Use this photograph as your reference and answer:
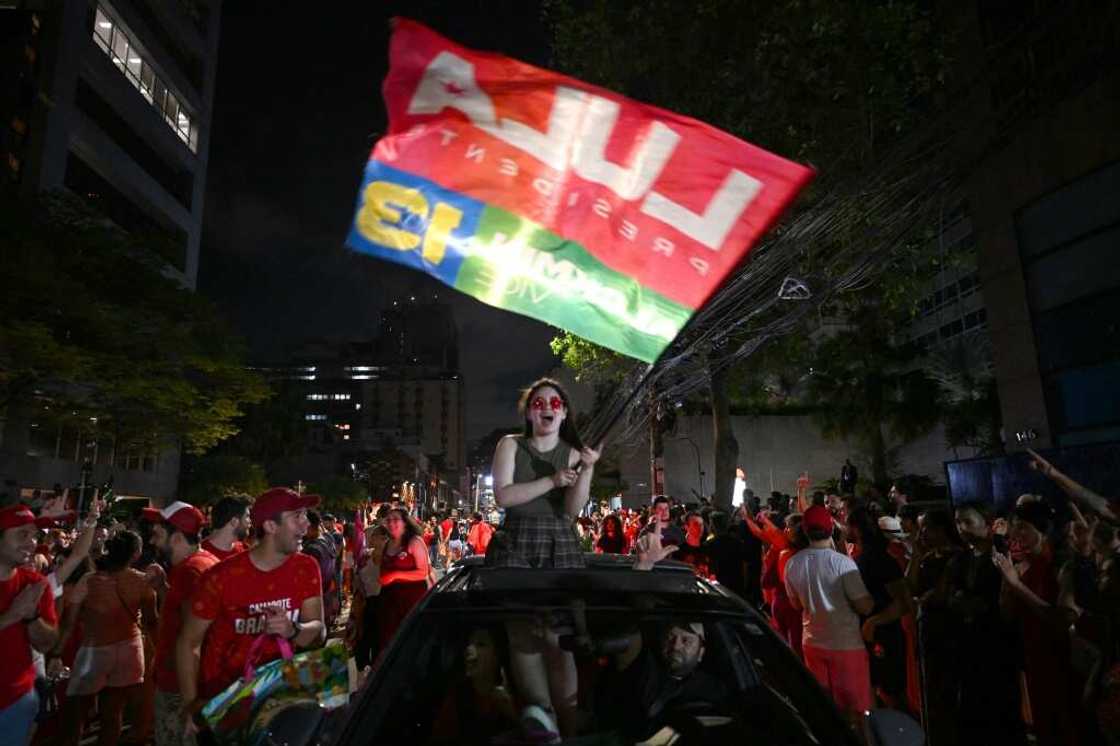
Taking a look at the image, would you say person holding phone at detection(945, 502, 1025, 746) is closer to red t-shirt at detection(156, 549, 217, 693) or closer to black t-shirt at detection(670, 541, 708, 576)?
black t-shirt at detection(670, 541, 708, 576)

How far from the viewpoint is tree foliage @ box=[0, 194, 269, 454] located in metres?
18.2

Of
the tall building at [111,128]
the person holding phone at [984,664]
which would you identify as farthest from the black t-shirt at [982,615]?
the tall building at [111,128]

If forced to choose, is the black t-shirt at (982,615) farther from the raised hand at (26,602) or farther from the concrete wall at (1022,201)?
the concrete wall at (1022,201)

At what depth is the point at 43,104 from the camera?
2719cm

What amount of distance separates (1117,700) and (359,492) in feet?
208

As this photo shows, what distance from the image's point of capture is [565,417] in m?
4.21

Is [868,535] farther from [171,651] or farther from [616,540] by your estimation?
[616,540]

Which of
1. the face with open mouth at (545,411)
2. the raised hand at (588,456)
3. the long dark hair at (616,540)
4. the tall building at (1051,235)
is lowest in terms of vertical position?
the long dark hair at (616,540)

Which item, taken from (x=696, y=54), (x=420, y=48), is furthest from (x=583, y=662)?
(x=696, y=54)

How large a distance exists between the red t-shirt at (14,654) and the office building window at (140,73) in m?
35.7

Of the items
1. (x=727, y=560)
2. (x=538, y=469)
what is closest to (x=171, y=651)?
(x=538, y=469)

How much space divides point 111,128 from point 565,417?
38.0 metres

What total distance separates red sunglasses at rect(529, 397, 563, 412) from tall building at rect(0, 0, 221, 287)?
23630mm

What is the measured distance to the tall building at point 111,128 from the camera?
26500 millimetres
